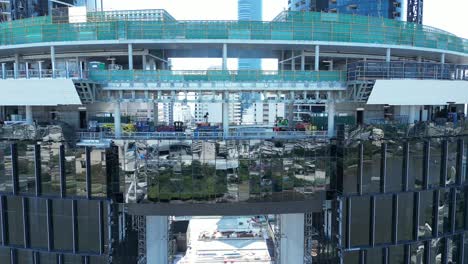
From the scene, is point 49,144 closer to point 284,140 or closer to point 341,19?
point 284,140

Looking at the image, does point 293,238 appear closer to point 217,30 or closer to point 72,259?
point 72,259

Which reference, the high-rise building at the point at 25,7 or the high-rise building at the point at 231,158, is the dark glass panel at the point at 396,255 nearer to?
the high-rise building at the point at 231,158

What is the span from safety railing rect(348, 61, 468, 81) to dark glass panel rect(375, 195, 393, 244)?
885 centimetres

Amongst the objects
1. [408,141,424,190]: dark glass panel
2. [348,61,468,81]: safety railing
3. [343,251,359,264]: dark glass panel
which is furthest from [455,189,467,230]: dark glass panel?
[343,251,359,264]: dark glass panel

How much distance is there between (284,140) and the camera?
70.4 feet

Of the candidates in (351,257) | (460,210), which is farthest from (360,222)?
(460,210)

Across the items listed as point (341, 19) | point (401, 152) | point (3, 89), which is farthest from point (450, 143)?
point (3, 89)

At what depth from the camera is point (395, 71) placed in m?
23.1

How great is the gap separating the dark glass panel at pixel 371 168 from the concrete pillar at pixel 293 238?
5.69 m

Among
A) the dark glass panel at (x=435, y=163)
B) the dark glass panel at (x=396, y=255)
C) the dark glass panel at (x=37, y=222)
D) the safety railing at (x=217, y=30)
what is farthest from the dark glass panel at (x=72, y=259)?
→ the dark glass panel at (x=435, y=163)

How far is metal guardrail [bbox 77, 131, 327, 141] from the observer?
22.6m

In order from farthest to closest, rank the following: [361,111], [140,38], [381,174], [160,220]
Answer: [361,111] < [160,220] < [140,38] < [381,174]

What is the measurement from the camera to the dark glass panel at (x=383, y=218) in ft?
73.2

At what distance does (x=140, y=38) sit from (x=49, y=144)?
1008 cm
